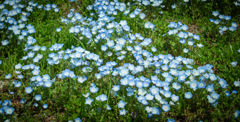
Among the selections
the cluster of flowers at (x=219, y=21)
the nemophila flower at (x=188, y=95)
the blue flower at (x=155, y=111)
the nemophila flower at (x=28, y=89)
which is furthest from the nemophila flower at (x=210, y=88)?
the nemophila flower at (x=28, y=89)

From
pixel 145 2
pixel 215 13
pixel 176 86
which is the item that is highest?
pixel 215 13

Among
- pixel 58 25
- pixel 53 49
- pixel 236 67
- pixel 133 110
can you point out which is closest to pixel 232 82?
pixel 236 67

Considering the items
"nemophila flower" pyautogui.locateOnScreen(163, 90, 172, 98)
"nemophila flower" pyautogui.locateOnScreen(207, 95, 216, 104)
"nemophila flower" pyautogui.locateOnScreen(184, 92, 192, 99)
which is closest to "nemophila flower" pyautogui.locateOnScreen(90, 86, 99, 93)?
"nemophila flower" pyautogui.locateOnScreen(163, 90, 172, 98)

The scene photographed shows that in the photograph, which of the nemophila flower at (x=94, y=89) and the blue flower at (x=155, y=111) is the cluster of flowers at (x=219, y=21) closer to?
the blue flower at (x=155, y=111)

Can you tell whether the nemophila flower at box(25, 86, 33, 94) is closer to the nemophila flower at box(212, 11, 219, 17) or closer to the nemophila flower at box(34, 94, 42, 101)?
the nemophila flower at box(34, 94, 42, 101)

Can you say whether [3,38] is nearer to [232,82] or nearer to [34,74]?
[34,74]

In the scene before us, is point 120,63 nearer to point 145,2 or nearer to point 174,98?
point 174,98

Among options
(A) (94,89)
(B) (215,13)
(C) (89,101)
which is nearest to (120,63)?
(A) (94,89)

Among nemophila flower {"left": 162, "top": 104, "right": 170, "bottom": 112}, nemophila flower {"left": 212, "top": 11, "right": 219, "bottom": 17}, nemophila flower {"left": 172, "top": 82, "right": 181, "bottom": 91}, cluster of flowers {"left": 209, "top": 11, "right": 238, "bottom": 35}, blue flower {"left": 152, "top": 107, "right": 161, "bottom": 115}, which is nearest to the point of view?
blue flower {"left": 152, "top": 107, "right": 161, "bottom": 115}
